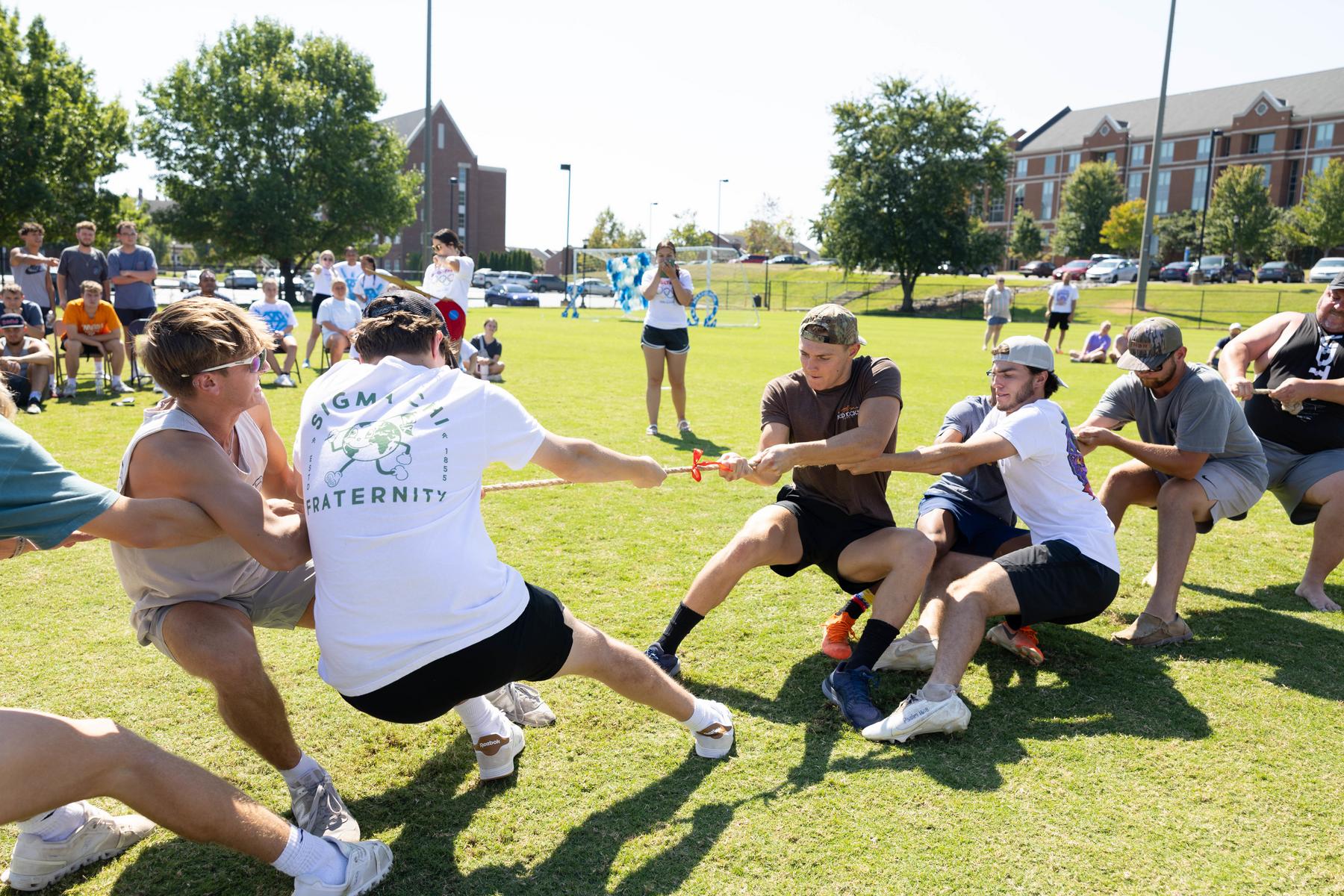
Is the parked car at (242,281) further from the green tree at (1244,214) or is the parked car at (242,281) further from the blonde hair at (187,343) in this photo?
the green tree at (1244,214)

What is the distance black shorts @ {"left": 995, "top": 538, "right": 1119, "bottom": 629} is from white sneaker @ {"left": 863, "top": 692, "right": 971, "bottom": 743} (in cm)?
57

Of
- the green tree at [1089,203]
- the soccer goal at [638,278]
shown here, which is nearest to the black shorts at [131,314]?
the soccer goal at [638,278]

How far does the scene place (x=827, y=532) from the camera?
4.12 metres

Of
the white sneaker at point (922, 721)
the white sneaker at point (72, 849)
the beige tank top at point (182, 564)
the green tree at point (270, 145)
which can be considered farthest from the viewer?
the green tree at point (270, 145)

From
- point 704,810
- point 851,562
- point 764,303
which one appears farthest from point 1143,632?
point 764,303

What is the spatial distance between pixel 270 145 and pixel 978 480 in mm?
43531

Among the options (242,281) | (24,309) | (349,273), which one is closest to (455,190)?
(242,281)

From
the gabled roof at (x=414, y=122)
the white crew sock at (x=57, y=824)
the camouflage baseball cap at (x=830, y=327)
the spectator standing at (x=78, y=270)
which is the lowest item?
the white crew sock at (x=57, y=824)

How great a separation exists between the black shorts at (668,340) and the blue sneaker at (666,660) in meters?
5.61

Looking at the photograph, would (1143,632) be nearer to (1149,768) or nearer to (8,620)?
(1149,768)

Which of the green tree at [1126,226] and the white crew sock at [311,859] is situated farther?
the green tree at [1126,226]

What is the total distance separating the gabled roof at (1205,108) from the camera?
7425 centimetres

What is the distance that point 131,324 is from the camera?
42.3ft

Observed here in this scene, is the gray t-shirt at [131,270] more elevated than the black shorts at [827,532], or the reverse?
the gray t-shirt at [131,270]
